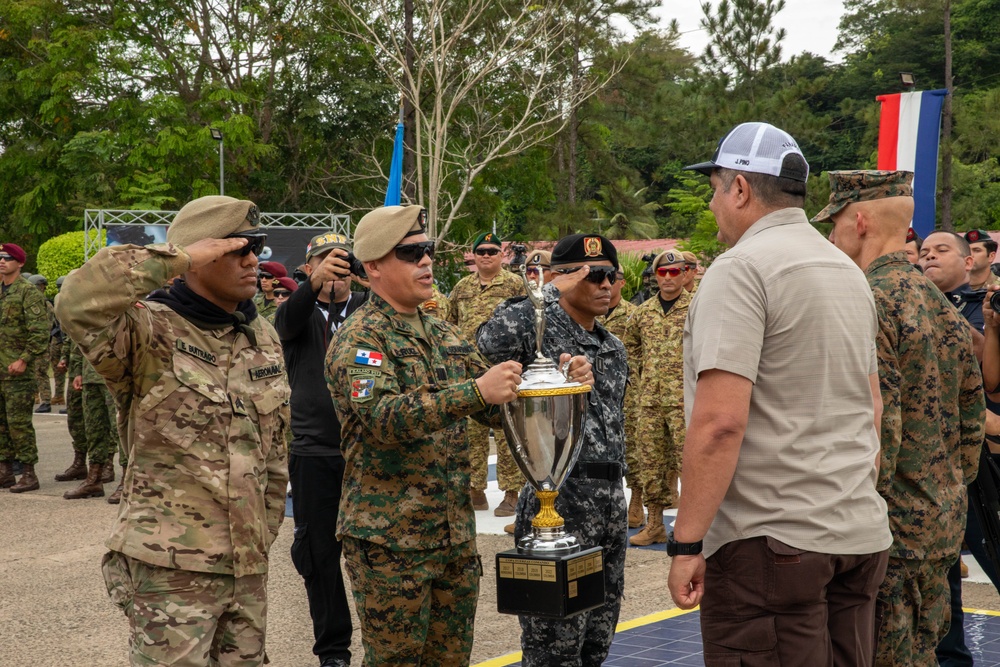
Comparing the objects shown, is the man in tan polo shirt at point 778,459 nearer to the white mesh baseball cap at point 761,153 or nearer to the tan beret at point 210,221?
the white mesh baseball cap at point 761,153

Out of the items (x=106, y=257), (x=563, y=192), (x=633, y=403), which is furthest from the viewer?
(x=563, y=192)

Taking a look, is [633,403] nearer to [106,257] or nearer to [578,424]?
[578,424]

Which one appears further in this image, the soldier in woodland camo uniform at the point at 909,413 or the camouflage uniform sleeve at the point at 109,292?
the soldier in woodland camo uniform at the point at 909,413

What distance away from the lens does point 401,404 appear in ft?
12.1

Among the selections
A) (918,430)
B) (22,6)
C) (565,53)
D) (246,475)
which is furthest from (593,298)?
(22,6)

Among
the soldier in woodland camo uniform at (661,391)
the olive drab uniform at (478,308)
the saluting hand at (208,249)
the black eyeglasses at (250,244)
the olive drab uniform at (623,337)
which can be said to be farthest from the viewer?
the olive drab uniform at (478,308)

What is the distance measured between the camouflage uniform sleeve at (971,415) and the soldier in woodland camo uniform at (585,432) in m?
1.45

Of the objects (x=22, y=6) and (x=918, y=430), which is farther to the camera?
(x=22, y=6)

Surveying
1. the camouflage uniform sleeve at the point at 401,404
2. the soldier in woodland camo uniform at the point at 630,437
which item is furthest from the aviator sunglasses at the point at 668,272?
the camouflage uniform sleeve at the point at 401,404

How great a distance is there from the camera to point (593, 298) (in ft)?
15.0

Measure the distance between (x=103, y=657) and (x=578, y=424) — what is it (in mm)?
3424

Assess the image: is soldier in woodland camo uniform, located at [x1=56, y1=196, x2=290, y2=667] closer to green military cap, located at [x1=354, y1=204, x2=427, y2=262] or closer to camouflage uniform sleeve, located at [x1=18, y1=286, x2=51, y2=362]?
green military cap, located at [x1=354, y1=204, x2=427, y2=262]

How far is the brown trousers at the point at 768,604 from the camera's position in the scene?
3.03m

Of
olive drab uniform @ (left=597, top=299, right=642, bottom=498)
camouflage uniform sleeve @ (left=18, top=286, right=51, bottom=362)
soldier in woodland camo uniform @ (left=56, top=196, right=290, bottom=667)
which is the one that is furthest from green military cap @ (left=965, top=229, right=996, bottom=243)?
camouflage uniform sleeve @ (left=18, top=286, right=51, bottom=362)
